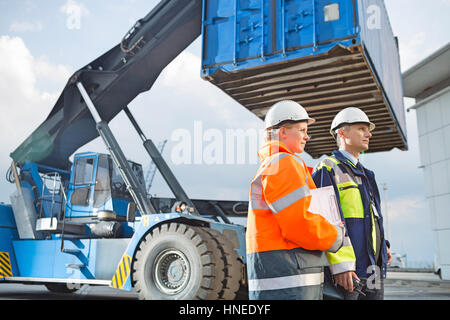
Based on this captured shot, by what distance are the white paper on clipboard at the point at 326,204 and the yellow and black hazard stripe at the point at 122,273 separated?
3.84m

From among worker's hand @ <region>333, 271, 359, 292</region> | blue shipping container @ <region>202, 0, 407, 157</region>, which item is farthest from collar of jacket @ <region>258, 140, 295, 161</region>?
blue shipping container @ <region>202, 0, 407, 157</region>

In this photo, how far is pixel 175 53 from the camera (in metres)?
7.27

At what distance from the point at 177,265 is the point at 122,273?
2.84 feet

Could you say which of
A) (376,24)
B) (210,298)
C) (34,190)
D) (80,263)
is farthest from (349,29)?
(34,190)

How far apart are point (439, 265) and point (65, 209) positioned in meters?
14.6

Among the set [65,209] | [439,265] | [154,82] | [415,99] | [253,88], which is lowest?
[439,265]

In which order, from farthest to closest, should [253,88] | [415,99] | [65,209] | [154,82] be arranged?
[415,99] < [154,82] < [65,209] < [253,88]

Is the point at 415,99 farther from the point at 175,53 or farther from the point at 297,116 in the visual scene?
the point at 297,116

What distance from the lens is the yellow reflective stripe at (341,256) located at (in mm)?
2268

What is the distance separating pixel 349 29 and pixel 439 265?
14231 millimetres

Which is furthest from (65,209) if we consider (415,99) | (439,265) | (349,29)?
(415,99)
